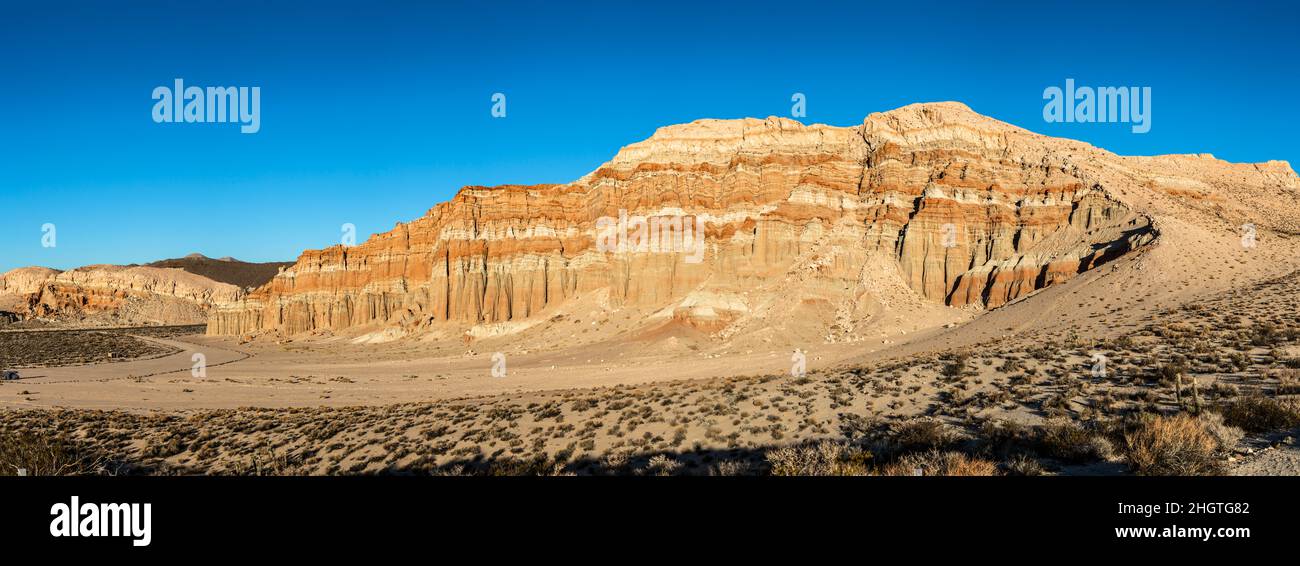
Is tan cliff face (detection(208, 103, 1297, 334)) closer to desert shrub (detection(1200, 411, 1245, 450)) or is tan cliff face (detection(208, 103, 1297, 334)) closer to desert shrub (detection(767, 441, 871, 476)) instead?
desert shrub (detection(767, 441, 871, 476))

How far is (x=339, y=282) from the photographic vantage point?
86.2 metres

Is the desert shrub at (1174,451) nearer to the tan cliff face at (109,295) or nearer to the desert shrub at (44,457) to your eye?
the desert shrub at (44,457)

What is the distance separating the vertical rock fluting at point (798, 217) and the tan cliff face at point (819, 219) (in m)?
0.16

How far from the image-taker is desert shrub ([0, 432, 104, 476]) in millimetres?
12870

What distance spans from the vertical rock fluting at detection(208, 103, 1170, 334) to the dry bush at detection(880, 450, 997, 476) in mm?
42025

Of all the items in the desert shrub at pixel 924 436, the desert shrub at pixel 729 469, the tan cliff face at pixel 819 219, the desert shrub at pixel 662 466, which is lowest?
the desert shrub at pixel 662 466

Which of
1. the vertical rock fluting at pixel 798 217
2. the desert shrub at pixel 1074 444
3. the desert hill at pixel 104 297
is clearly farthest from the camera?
the desert hill at pixel 104 297

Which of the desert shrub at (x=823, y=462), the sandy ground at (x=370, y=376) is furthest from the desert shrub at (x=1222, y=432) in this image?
the sandy ground at (x=370, y=376)

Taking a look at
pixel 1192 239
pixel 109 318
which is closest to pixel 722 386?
pixel 1192 239

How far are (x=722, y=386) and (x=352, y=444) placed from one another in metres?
12.4

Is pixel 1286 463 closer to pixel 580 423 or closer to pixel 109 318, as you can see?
pixel 580 423

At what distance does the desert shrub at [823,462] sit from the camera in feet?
25.9

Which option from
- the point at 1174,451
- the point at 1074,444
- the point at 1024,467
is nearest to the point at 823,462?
the point at 1024,467

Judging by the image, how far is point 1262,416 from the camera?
8328 millimetres
